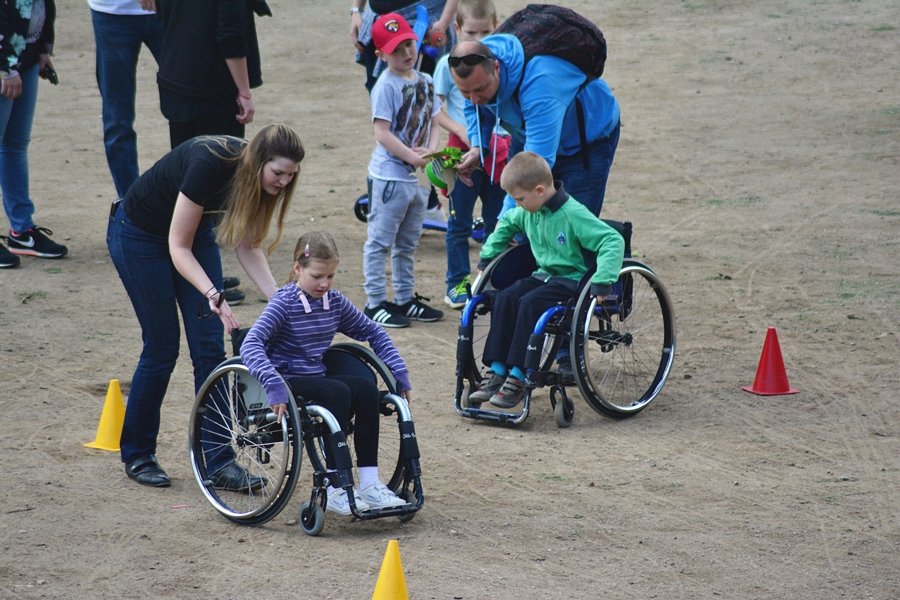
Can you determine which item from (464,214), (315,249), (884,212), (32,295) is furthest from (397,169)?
(884,212)

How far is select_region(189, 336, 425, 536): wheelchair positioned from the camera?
5066mm

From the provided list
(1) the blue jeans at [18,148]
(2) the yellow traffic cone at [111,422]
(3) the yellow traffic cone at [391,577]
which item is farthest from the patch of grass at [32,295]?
(3) the yellow traffic cone at [391,577]

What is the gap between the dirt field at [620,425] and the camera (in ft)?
16.0

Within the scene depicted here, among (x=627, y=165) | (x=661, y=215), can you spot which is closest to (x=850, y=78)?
(x=627, y=165)

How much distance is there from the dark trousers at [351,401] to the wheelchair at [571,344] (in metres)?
1.38

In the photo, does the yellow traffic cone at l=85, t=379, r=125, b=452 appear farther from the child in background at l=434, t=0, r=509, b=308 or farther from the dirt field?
the child in background at l=434, t=0, r=509, b=308

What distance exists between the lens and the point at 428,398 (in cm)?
702

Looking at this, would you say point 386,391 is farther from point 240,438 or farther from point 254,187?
point 254,187

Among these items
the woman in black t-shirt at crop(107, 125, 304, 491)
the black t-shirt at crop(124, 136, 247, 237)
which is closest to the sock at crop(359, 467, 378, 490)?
the woman in black t-shirt at crop(107, 125, 304, 491)

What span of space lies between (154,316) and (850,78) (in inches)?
460

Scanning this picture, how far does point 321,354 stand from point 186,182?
90 centimetres

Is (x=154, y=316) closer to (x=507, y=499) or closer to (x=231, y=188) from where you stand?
(x=231, y=188)

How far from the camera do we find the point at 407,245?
834cm

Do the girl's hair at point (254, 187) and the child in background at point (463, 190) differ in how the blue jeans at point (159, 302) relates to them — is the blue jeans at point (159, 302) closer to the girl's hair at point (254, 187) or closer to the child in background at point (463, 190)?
the girl's hair at point (254, 187)
